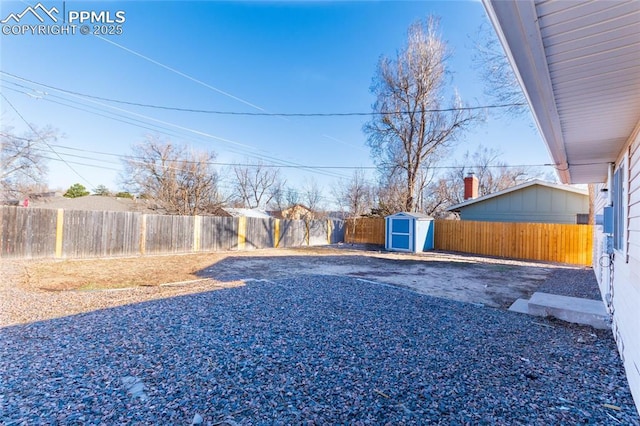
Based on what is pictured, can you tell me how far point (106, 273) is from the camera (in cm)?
702

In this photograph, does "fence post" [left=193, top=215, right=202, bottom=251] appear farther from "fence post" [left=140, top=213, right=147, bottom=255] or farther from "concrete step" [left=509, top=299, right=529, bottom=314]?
"concrete step" [left=509, top=299, right=529, bottom=314]

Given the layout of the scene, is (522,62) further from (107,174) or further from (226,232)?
(107,174)

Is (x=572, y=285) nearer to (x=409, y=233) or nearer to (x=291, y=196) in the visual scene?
(x=409, y=233)

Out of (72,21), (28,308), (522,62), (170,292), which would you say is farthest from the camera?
(72,21)

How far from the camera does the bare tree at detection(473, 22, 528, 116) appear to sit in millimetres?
9984

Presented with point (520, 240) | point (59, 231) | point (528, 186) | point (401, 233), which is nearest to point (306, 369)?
point (59, 231)

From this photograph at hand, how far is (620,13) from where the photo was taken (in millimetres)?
1420

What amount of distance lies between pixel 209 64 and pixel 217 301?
11749 mm

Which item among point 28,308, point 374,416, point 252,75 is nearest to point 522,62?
point 374,416

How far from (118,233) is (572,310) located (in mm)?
12413

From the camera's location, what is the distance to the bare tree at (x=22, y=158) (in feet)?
50.6

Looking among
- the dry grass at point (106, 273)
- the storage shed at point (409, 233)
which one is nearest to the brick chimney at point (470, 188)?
the storage shed at point (409, 233)

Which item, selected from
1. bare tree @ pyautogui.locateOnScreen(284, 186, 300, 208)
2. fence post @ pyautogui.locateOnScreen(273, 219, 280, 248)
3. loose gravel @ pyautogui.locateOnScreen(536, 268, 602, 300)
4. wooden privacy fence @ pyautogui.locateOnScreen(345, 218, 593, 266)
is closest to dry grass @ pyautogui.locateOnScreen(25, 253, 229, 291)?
fence post @ pyautogui.locateOnScreen(273, 219, 280, 248)

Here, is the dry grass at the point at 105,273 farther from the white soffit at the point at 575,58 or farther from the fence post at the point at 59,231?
the white soffit at the point at 575,58
